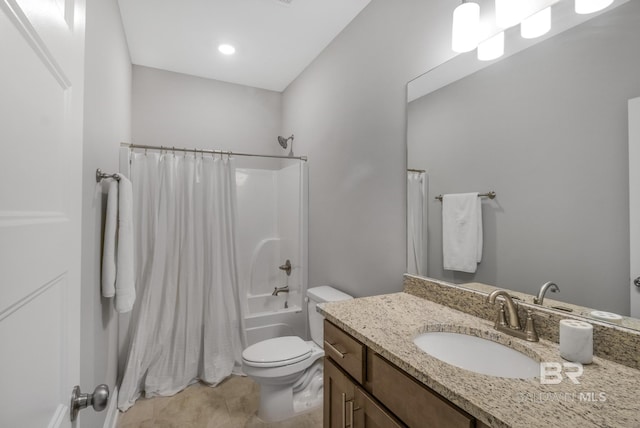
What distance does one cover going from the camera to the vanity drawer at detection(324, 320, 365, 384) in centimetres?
104

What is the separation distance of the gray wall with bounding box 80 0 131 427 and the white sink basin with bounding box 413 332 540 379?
1.24 metres

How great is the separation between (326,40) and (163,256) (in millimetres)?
2048

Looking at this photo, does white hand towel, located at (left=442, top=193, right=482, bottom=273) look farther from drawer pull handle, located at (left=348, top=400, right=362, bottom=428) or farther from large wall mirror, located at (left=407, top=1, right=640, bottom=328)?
drawer pull handle, located at (left=348, top=400, right=362, bottom=428)

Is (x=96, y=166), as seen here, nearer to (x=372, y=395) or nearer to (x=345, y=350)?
(x=345, y=350)

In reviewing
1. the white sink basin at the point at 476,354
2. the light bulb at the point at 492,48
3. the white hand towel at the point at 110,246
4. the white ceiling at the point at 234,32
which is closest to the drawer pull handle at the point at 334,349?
the white sink basin at the point at 476,354

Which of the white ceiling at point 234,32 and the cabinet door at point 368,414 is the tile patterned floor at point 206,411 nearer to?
the cabinet door at point 368,414

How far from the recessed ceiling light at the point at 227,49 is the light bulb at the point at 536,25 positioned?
2.06 meters

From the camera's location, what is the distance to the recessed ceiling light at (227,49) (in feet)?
7.77

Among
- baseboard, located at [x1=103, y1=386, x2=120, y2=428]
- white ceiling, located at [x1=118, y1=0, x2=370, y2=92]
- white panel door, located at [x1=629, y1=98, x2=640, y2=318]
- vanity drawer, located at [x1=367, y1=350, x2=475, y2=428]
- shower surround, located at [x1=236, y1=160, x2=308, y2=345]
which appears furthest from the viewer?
shower surround, located at [x1=236, y1=160, x2=308, y2=345]

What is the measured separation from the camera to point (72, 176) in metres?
0.63

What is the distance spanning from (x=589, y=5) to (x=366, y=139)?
1.13 meters

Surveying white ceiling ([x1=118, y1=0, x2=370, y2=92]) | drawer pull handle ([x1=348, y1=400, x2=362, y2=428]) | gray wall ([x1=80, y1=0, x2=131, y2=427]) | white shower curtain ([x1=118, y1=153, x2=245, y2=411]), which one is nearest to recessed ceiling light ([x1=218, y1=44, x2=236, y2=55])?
white ceiling ([x1=118, y1=0, x2=370, y2=92])

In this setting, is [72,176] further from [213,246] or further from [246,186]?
[246,186]


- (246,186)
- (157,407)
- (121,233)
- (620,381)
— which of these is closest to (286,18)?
(246,186)
